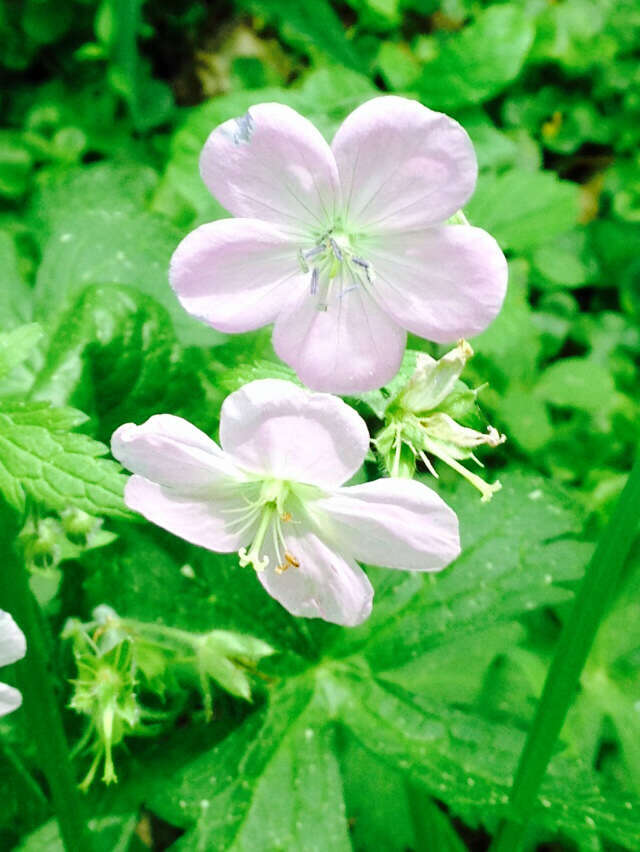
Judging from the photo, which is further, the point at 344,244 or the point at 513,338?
the point at 513,338

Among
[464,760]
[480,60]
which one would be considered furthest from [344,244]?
[480,60]

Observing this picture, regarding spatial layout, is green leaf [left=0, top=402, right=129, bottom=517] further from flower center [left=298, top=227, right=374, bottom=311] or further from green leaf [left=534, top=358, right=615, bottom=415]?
green leaf [left=534, top=358, right=615, bottom=415]

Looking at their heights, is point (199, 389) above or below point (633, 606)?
above

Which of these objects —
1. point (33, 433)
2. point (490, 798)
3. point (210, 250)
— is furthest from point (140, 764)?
point (210, 250)

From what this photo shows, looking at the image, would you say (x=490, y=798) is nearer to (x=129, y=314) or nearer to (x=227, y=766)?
(x=227, y=766)

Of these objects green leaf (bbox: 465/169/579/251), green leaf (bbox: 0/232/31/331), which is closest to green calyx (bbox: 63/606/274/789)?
green leaf (bbox: 0/232/31/331)

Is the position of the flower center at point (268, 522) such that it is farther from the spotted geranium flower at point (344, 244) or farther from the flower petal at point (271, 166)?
the flower petal at point (271, 166)

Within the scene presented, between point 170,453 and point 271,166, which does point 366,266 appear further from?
point 170,453
